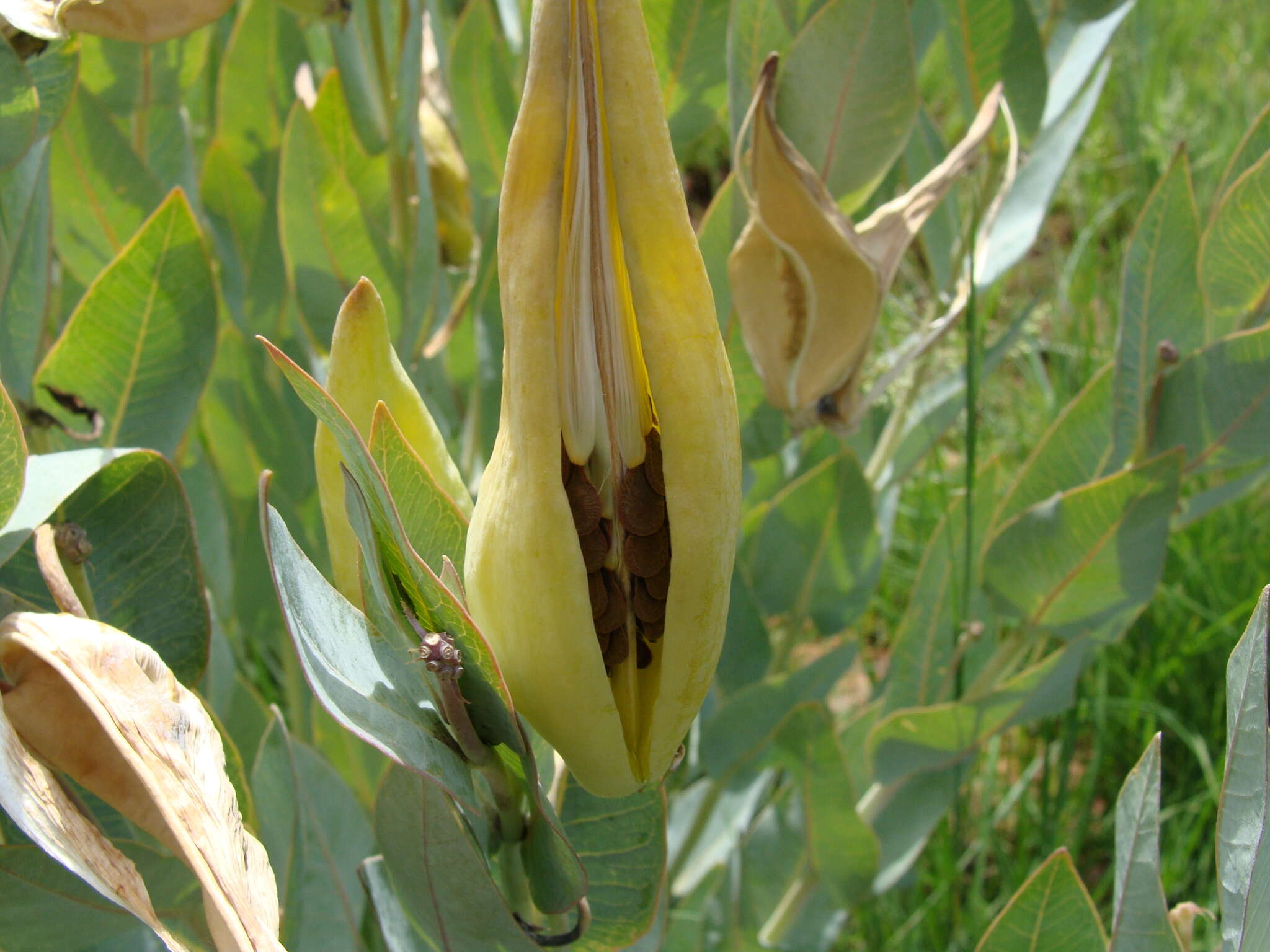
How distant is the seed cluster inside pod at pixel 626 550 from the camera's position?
0.33 metres

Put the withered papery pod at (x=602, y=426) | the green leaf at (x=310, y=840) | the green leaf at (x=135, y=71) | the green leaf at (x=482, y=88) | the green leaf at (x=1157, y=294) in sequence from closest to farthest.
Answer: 1. the withered papery pod at (x=602, y=426)
2. the green leaf at (x=310, y=840)
3. the green leaf at (x=1157, y=294)
4. the green leaf at (x=135, y=71)
5. the green leaf at (x=482, y=88)

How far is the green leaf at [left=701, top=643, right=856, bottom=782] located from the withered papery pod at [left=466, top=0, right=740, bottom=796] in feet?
1.52

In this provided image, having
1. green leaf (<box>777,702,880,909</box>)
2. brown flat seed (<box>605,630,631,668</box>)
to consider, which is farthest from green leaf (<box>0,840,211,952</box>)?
A: green leaf (<box>777,702,880,909</box>)

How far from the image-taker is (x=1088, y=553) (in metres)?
0.67

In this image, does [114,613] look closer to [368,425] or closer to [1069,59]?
[368,425]

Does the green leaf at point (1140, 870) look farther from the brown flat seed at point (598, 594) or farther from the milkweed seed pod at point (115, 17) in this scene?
the milkweed seed pod at point (115, 17)

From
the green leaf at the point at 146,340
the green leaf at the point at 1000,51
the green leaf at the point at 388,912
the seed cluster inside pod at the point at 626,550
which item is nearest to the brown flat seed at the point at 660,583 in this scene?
the seed cluster inside pod at the point at 626,550

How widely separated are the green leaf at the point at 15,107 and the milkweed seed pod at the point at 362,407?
0.50 feet

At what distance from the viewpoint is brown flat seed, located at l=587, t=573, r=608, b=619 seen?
1.11 ft

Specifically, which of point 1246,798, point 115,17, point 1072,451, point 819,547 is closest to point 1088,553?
point 1072,451

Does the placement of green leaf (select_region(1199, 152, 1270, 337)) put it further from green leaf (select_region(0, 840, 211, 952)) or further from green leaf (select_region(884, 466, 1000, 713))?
green leaf (select_region(0, 840, 211, 952))

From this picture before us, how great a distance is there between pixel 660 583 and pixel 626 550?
0.01m

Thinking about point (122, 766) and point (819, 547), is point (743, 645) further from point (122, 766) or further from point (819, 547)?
point (122, 766)

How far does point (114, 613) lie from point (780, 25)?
0.40m
